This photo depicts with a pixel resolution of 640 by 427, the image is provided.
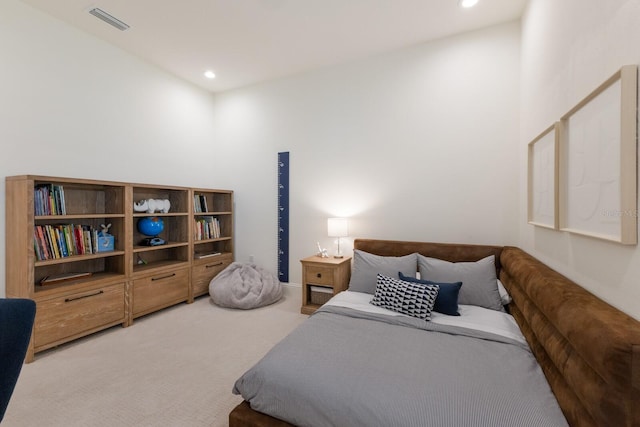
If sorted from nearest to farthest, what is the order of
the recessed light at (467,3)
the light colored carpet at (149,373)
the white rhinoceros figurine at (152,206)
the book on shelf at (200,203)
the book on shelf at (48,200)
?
the light colored carpet at (149,373) → the book on shelf at (48,200) → the recessed light at (467,3) → the white rhinoceros figurine at (152,206) → the book on shelf at (200,203)

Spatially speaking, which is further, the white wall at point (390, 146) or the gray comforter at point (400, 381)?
the white wall at point (390, 146)

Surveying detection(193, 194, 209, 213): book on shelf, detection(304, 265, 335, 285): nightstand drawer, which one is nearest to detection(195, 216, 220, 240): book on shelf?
detection(193, 194, 209, 213): book on shelf

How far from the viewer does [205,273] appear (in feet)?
12.1

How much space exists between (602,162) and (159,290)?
12.1ft

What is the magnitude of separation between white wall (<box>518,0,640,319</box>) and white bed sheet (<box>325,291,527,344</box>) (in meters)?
0.47

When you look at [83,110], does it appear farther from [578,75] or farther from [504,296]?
[504,296]

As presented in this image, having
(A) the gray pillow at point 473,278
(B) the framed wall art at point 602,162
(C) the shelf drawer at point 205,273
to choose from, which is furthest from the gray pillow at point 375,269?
(C) the shelf drawer at point 205,273

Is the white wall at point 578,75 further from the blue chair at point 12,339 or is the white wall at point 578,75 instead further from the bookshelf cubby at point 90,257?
the bookshelf cubby at point 90,257

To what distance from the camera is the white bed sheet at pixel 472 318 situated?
1.76 metres

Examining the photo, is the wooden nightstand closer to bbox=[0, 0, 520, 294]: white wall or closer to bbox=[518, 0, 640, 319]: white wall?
bbox=[0, 0, 520, 294]: white wall

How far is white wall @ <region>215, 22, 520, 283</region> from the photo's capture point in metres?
2.77

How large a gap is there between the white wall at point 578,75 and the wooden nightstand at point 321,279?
5.50 feet

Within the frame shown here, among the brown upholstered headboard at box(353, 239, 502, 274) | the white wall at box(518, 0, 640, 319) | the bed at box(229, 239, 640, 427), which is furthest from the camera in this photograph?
the brown upholstered headboard at box(353, 239, 502, 274)

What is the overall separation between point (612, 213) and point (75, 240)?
3.62 meters
